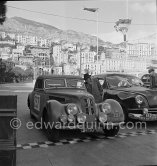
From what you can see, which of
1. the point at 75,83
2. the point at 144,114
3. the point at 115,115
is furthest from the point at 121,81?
the point at 115,115

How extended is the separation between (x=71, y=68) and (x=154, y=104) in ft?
7.05

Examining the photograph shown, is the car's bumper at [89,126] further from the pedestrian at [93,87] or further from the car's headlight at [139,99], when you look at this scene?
the car's headlight at [139,99]

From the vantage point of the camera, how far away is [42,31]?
448 cm

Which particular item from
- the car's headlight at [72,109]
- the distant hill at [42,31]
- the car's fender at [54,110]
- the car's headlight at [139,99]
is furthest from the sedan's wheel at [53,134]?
the car's headlight at [139,99]

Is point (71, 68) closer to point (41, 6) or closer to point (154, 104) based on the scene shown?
point (41, 6)

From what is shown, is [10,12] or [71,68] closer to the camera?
[10,12]

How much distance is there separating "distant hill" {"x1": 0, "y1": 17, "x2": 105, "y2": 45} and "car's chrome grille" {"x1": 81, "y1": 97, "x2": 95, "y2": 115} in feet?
3.32

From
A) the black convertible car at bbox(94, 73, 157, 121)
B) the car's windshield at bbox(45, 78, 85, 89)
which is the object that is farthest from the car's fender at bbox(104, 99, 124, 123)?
the black convertible car at bbox(94, 73, 157, 121)

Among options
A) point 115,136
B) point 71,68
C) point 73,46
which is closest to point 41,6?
point 73,46

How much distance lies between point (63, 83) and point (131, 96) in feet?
5.19

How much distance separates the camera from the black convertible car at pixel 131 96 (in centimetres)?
611

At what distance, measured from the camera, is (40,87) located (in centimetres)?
601

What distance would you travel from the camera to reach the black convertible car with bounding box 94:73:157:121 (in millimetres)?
6114

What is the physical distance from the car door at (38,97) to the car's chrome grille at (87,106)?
1047mm
